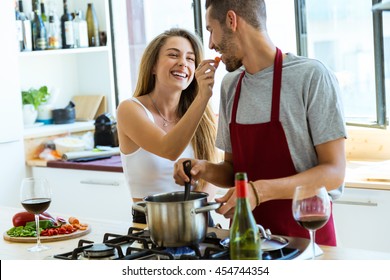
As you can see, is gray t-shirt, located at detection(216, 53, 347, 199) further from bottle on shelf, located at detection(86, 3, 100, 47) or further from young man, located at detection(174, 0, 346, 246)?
bottle on shelf, located at detection(86, 3, 100, 47)

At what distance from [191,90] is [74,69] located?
231 cm

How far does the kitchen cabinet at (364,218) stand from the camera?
3.49 metres

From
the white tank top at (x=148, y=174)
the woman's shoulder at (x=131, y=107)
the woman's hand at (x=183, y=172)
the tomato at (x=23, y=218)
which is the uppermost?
the woman's shoulder at (x=131, y=107)

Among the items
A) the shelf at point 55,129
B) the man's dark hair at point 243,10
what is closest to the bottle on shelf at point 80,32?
the shelf at point 55,129

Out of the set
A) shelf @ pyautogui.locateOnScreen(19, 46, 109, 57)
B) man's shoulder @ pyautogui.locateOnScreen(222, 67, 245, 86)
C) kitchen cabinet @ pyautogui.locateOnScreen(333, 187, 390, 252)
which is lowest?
kitchen cabinet @ pyautogui.locateOnScreen(333, 187, 390, 252)

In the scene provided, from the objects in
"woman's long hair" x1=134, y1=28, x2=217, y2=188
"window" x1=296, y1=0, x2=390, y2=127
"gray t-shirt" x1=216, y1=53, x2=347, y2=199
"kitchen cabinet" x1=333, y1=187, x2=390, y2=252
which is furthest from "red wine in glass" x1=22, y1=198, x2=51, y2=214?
"window" x1=296, y1=0, x2=390, y2=127

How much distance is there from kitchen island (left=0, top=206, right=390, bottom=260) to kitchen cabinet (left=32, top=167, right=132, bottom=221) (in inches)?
54.7

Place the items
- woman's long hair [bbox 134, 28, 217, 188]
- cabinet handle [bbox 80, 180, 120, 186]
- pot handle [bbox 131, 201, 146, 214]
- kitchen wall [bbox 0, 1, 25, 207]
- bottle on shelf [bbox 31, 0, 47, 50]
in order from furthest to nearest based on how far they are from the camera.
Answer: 1. bottle on shelf [bbox 31, 0, 47, 50]
2. kitchen wall [bbox 0, 1, 25, 207]
3. cabinet handle [bbox 80, 180, 120, 186]
4. woman's long hair [bbox 134, 28, 217, 188]
5. pot handle [bbox 131, 201, 146, 214]

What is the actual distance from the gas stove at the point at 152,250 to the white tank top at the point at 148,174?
60 centimetres

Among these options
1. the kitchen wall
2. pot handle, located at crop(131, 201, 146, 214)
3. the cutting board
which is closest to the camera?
pot handle, located at crop(131, 201, 146, 214)

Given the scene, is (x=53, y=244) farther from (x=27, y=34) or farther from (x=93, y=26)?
(x=93, y=26)

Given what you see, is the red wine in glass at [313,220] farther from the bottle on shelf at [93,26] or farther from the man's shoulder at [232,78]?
the bottle on shelf at [93,26]

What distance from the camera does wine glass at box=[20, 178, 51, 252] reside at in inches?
96.7

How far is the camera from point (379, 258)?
6.64 ft
